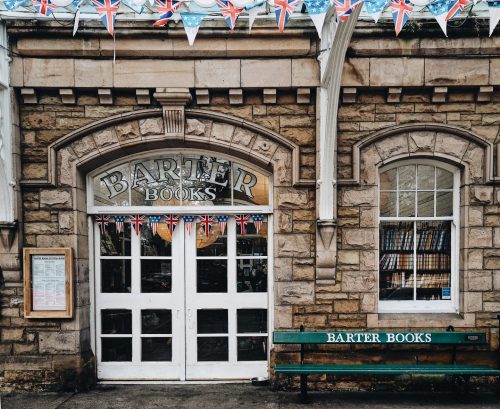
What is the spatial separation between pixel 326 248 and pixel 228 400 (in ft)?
7.76

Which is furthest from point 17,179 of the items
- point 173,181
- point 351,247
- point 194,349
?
point 351,247

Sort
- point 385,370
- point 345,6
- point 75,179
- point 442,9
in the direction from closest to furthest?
point 345,6 < point 442,9 < point 385,370 < point 75,179

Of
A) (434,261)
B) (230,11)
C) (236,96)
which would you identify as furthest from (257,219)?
(230,11)

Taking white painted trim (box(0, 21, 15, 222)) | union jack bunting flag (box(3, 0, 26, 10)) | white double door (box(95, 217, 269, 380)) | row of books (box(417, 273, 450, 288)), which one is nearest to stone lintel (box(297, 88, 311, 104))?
white double door (box(95, 217, 269, 380))

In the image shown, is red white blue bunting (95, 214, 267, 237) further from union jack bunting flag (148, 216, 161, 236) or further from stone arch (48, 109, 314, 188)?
stone arch (48, 109, 314, 188)

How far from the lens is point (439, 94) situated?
18.2 feet

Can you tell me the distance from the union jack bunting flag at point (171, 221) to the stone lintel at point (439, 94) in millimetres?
3941

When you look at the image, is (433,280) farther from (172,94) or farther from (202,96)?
(172,94)

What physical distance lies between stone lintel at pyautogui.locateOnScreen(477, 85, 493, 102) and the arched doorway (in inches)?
121

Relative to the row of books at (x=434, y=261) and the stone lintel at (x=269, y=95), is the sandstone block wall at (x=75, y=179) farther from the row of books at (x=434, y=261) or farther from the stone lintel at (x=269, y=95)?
the row of books at (x=434, y=261)

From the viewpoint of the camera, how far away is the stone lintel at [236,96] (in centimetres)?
556

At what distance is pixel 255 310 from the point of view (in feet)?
20.0

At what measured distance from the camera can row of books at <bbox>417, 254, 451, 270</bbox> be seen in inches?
234

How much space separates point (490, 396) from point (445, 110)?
3870mm
